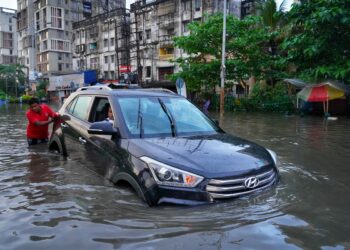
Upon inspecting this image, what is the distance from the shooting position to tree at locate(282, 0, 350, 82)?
44.1 ft

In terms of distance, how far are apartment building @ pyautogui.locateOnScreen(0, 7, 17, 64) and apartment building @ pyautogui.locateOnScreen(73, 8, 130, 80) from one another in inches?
1872

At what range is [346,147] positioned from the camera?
9.95 metres

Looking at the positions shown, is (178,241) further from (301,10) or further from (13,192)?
(301,10)

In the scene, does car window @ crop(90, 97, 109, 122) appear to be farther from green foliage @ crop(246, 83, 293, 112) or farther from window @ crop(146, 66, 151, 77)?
window @ crop(146, 66, 151, 77)

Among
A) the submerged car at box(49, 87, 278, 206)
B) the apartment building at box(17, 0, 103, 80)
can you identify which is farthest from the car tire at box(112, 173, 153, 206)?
the apartment building at box(17, 0, 103, 80)

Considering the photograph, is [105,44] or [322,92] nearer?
[322,92]

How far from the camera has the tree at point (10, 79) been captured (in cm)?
7331

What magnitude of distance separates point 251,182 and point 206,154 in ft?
1.80

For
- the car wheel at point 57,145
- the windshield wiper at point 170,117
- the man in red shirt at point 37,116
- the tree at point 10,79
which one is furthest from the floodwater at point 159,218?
the tree at point 10,79

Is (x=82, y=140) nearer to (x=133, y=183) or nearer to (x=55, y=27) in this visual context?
(x=133, y=183)

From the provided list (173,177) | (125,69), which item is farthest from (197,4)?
(173,177)

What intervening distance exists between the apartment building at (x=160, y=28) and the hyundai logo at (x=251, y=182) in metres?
41.9

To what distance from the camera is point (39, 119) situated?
27.5ft

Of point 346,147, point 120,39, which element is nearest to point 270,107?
point 346,147
